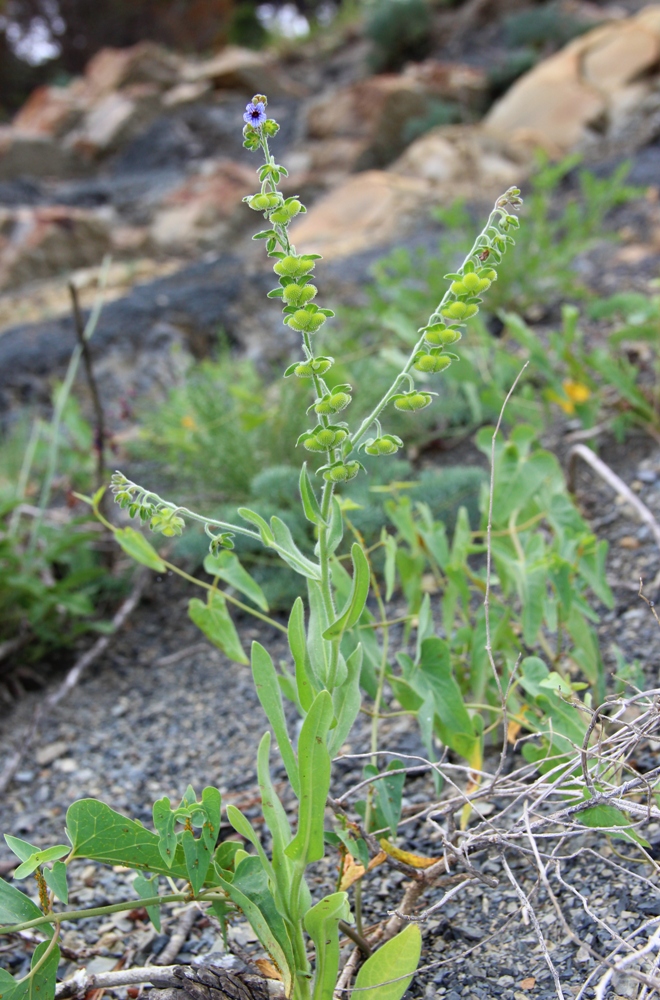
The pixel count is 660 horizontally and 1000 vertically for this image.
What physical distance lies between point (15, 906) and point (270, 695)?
12.1 inches

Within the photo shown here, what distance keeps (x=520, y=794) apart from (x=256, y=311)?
10.4 feet

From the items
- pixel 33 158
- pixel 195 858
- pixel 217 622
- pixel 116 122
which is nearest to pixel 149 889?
pixel 195 858

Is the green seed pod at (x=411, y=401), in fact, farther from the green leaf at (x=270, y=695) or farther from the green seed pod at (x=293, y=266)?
the green leaf at (x=270, y=695)

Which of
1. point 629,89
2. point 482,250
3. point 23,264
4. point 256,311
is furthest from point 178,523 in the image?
point 629,89

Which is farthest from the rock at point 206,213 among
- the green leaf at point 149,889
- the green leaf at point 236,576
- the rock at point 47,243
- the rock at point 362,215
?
the green leaf at point 149,889

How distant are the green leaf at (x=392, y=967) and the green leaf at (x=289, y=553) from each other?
33cm

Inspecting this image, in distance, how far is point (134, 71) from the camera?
9.65 metres

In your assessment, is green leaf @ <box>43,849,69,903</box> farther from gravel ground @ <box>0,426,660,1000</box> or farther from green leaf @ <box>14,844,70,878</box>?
gravel ground @ <box>0,426,660,1000</box>

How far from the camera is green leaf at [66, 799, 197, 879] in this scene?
2.65 feet

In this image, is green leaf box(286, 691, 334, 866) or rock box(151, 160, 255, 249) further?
rock box(151, 160, 255, 249)

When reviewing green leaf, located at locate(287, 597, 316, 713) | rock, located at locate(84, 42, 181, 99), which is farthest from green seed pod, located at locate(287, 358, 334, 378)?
rock, located at locate(84, 42, 181, 99)

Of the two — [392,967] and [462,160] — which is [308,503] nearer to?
[392,967]

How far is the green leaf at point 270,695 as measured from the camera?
86cm

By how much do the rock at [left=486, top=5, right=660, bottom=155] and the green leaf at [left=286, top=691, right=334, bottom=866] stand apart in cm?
584
